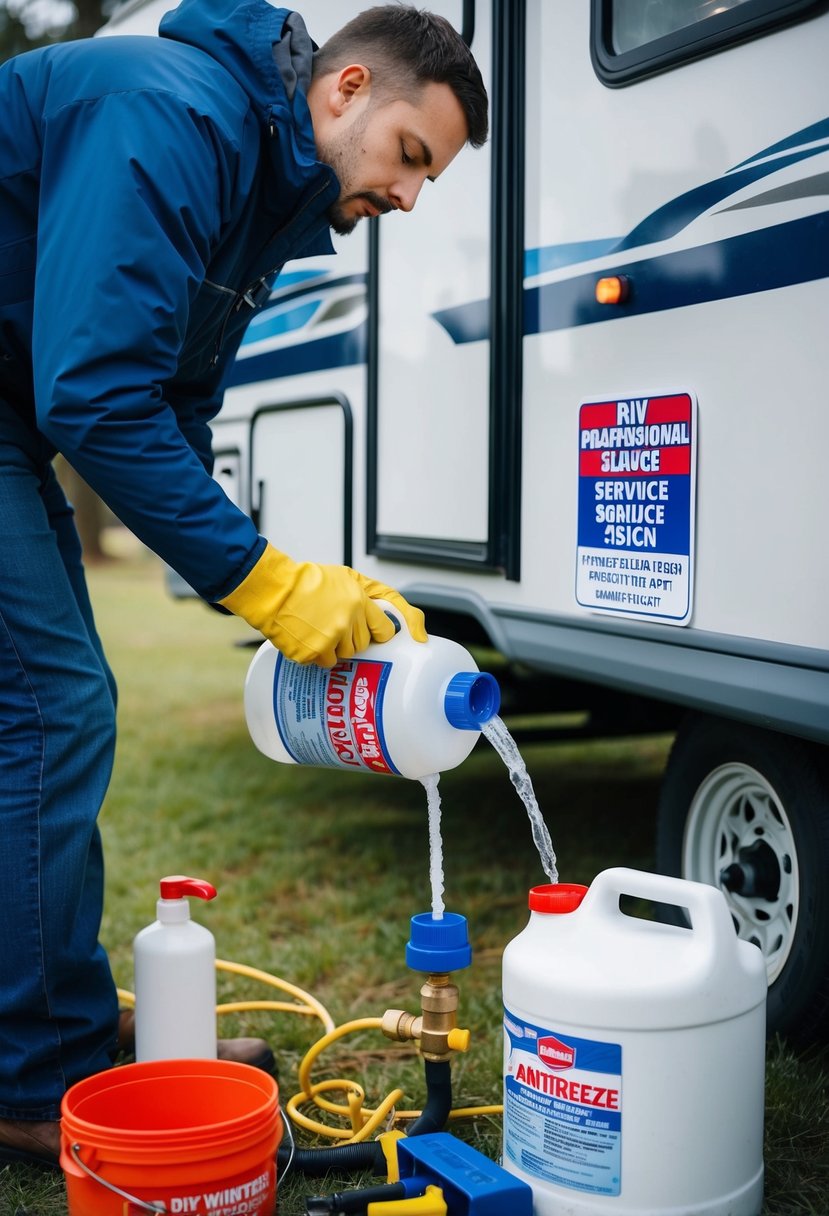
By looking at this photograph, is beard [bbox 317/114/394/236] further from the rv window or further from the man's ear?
the rv window

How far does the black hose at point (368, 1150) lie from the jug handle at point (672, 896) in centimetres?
42

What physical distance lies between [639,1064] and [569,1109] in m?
0.12

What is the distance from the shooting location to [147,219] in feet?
5.90

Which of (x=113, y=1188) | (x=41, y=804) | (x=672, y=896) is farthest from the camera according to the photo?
(x=41, y=804)

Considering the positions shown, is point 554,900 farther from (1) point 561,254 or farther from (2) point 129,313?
(1) point 561,254

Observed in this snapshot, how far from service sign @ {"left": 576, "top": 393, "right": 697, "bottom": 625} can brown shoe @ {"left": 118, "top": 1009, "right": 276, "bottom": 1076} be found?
1.09 meters

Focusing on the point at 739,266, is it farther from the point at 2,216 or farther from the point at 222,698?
the point at 222,698

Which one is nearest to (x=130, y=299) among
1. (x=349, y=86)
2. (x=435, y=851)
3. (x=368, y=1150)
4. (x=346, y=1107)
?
(x=349, y=86)

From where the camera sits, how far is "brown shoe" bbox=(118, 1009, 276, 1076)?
2.43m

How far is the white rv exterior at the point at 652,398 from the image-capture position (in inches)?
87.9

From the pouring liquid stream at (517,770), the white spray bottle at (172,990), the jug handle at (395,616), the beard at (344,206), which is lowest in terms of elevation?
the white spray bottle at (172,990)

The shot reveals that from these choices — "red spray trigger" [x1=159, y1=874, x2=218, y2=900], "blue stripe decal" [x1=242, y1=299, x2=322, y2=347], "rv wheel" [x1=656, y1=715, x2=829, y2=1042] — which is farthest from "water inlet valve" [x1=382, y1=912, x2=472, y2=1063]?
"blue stripe decal" [x1=242, y1=299, x2=322, y2=347]

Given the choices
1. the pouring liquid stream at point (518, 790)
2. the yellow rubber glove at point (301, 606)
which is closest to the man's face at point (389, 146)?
the yellow rubber glove at point (301, 606)

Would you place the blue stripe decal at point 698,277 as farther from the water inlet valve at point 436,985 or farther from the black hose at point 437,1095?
the black hose at point 437,1095
